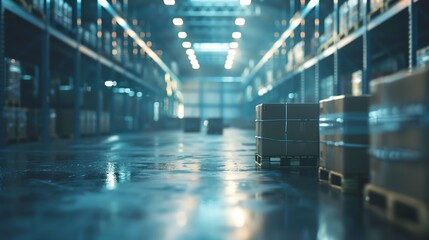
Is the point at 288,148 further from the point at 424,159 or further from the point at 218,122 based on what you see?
the point at 218,122

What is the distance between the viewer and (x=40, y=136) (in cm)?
1588

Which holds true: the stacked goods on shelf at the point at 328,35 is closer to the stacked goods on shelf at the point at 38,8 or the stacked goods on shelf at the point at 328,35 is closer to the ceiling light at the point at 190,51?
the stacked goods on shelf at the point at 38,8

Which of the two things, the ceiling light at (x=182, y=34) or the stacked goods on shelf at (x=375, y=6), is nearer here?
the stacked goods on shelf at (x=375, y=6)

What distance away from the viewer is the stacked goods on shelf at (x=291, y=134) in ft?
22.5

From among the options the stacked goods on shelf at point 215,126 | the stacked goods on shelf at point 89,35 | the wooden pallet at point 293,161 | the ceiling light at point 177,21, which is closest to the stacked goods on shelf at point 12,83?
the stacked goods on shelf at point 89,35

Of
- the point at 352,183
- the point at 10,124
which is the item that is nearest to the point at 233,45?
the point at 10,124

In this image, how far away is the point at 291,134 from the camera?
6.88 metres

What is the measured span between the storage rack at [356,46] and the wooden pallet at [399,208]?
5.64 m

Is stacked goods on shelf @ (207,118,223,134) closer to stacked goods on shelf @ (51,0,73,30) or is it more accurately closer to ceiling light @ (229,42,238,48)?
ceiling light @ (229,42,238,48)

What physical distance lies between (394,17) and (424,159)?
8.71 meters

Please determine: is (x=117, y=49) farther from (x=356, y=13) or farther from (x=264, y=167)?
(x=264, y=167)

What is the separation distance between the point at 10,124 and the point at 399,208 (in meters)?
12.3

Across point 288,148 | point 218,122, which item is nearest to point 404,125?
point 288,148

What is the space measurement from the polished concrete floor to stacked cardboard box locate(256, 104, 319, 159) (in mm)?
674
